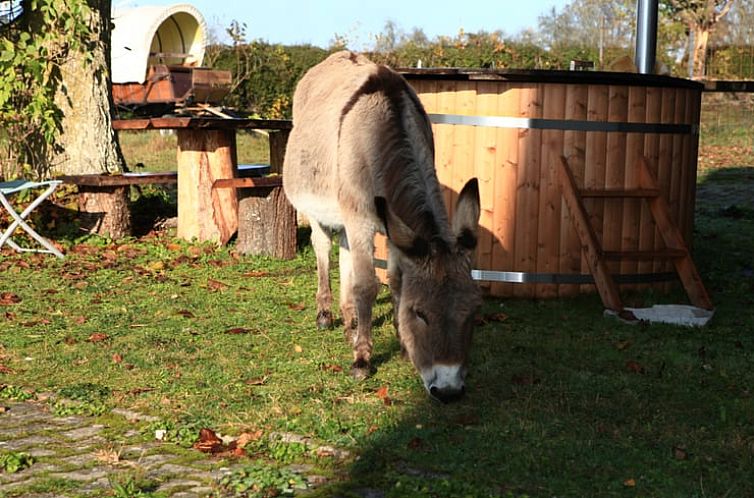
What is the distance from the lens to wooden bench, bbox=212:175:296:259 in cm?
918

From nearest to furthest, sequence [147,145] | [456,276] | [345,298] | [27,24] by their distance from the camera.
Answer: [456,276]
[345,298]
[27,24]
[147,145]

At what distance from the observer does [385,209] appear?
172 inches

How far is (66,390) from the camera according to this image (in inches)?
195

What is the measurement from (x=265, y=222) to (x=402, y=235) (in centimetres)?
508

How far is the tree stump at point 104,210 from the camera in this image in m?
9.88

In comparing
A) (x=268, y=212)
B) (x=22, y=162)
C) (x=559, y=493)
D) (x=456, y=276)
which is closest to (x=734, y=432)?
(x=559, y=493)

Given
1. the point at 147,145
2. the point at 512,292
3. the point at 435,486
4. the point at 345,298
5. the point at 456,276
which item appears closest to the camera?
the point at 435,486

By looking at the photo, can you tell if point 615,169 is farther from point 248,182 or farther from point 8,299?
point 8,299

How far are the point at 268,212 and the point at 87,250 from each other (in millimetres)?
1957

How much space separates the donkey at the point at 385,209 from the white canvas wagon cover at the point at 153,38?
16.3m

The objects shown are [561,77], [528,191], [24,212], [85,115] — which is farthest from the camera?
[85,115]

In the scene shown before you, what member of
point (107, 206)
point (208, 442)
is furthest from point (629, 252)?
point (107, 206)

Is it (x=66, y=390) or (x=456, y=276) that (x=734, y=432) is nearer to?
(x=456, y=276)

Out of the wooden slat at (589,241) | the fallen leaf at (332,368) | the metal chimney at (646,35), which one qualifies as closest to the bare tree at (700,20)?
the metal chimney at (646,35)
